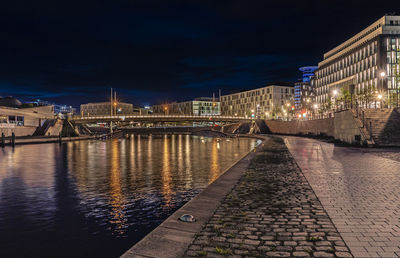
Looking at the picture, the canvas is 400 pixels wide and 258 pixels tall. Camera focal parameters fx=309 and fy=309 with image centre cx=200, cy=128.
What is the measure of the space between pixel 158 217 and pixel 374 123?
2929 centimetres

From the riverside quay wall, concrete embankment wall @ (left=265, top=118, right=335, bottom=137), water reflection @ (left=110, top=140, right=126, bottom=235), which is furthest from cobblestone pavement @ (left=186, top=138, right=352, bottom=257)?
concrete embankment wall @ (left=265, top=118, right=335, bottom=137)

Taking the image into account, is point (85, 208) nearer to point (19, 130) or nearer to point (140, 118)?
point (19, 130)

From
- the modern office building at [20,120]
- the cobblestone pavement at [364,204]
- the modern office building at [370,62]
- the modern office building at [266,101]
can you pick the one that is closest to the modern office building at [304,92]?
the modern office building at [266,101]

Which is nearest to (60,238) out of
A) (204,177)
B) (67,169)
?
(204,177)

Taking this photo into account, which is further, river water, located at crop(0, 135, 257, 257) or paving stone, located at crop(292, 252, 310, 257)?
river water, located at crop(0, 135, 257, 257)

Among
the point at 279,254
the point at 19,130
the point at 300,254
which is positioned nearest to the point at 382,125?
the point at 300,254

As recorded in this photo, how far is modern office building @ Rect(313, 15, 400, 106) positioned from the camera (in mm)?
81062

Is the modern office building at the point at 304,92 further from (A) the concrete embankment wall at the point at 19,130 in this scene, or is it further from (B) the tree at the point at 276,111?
(A) the concrete embankment wall at the point at 19,130

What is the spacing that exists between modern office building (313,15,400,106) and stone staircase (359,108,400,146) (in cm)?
3986

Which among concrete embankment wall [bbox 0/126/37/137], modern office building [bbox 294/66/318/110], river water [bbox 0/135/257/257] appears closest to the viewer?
river water [bbox 0/135/257/257]

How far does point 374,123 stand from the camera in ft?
102

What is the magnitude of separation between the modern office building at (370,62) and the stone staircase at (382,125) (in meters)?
39.9

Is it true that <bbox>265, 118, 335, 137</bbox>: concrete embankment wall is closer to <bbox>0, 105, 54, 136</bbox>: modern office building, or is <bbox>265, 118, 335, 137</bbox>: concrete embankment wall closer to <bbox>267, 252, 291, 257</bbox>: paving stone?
<bbox>267, 252, 291, 257</bbox>: paving stone

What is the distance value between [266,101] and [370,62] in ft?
231
